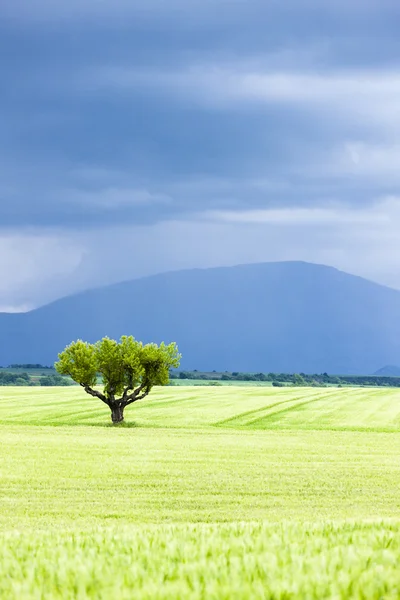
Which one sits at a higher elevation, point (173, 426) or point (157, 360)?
point (157, 360)

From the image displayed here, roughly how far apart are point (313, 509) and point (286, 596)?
15.4 m

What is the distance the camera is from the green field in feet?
19.8

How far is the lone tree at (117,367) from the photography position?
51.2 meters

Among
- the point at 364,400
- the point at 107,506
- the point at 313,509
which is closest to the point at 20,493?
the point at 107,506

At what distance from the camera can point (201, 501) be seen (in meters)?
21.7

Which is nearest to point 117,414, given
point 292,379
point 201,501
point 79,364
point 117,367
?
point 117,367

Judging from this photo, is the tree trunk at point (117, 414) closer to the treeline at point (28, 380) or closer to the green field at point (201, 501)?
the green field at point (201, 501)

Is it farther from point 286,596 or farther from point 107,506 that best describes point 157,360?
point 286,596

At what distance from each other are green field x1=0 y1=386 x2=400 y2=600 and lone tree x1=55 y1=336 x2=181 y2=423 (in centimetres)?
260

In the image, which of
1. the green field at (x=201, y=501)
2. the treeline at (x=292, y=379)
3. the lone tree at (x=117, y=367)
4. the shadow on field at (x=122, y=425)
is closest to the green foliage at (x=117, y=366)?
the lone tree at (x=117, y=367)

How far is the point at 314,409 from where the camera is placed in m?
65.2

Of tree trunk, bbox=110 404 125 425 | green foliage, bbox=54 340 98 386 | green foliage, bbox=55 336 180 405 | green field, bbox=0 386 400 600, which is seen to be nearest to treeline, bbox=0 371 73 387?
green field, bbox=0 386 400 600

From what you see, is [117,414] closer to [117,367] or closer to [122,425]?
[122,425]

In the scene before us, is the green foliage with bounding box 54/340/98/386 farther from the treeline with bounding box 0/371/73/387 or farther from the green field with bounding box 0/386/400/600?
the treeline with bounding box 0/371/73/387
